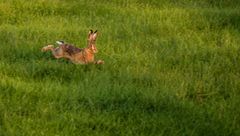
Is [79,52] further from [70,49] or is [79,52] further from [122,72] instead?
[122,72]

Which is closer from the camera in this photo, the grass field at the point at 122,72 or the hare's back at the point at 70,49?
the grass field at the point at 122,72

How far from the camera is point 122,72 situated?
8.23 m

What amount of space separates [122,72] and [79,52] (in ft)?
2.11

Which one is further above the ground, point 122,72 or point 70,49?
point 70,49

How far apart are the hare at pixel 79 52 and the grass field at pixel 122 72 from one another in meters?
0.10

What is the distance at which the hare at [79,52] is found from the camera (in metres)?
8.20

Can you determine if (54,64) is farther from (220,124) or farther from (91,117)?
(220,124)

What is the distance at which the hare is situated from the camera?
8195 millimetres

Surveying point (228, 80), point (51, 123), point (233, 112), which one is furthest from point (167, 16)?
point (51, 123)

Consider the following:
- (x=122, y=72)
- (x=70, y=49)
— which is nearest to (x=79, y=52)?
(x=70, y=49)

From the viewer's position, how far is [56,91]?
7.36 m

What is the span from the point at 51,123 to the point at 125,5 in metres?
5.47

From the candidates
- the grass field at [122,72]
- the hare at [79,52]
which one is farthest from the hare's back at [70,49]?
the grass field at [122,72]

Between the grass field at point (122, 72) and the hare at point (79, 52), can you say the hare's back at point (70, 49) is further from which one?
the grass field at point (122, 72)
